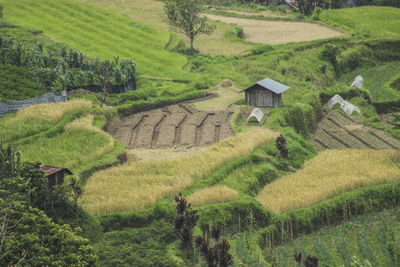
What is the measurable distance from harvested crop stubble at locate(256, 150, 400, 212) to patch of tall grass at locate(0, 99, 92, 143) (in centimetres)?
1422

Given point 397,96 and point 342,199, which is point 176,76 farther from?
point 342,199

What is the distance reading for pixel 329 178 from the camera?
1164 inches

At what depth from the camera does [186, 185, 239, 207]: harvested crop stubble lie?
2533 centimetres

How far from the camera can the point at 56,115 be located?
35250 mm

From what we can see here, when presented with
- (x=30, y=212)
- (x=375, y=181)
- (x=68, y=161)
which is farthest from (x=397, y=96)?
(x=30, y=212)

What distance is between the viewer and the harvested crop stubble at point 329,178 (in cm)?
2672

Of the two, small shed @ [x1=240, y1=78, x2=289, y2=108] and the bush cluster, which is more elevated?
the bush cluster

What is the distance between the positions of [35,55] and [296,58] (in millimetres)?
30473

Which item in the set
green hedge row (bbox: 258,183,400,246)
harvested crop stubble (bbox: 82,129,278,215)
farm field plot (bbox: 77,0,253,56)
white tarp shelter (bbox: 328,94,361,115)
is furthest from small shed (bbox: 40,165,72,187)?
farm field plot (bbox: 77,0,253,56)

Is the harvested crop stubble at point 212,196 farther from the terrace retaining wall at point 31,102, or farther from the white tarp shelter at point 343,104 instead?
the white tarp shelter at point 343,104

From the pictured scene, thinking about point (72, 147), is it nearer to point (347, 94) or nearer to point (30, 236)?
point (30, 236)

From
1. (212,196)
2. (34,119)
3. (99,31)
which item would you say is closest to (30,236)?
(212,196)

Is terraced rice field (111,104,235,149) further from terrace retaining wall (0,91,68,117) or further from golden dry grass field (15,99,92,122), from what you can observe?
terrace retaining wall (0,91,68,117)

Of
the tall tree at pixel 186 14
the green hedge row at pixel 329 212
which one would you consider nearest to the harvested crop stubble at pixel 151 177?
the green hedge row at pixel 329 212
